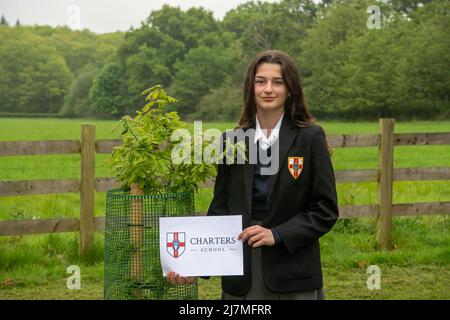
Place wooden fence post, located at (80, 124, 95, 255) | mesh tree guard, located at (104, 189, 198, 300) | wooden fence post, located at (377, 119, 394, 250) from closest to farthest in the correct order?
mesh tree guard, located at (104, 189, 198, 300) < wooden fence post, located at (80, 124, 95, 255) < wooden fence post, located at (377, 119, 394, 250)

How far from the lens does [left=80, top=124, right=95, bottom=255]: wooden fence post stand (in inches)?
254

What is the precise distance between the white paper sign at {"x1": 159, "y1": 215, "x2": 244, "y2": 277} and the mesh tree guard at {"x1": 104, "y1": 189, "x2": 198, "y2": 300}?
612mm

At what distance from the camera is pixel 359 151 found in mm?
20297

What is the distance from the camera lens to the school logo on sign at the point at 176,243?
2625mm

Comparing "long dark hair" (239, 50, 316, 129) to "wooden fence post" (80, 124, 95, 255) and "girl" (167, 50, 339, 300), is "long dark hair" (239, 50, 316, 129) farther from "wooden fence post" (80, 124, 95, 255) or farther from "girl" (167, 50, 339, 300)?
"wooden fence post" (80, 124, 95, 255)

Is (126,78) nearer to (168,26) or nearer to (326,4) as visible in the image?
(168,26)

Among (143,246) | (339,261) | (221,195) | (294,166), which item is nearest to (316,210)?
(294,166)

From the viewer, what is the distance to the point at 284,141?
8.41 feet

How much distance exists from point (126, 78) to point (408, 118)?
17.3 meters

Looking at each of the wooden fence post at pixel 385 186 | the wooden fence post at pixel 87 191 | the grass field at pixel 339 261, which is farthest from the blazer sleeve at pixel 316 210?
the wooden fence post at pixel 385 186

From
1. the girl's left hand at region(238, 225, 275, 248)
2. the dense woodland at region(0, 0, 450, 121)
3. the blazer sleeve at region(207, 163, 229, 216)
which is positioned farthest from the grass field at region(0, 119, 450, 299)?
the dense woodland at region(0, 0, 450, 121)

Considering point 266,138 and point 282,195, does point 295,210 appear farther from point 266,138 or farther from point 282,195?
point 266,138

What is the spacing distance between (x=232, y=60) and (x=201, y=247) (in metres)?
46.1

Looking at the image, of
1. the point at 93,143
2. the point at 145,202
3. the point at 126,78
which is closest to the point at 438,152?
the point at 93,143
